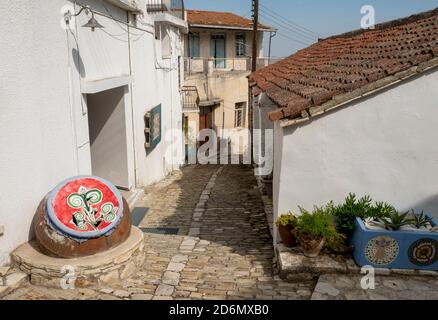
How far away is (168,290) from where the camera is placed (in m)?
5.68

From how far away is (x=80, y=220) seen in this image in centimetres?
566

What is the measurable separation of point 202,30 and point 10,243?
966 inches

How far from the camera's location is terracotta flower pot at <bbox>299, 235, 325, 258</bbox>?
19.5ft

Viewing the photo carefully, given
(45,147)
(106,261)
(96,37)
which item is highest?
(96,37)

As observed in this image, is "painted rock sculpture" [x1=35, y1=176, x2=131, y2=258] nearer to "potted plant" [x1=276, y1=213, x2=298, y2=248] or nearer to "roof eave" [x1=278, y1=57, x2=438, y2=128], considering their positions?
"potted plant" [x1=276, y1=213, x2=298, y2=248]

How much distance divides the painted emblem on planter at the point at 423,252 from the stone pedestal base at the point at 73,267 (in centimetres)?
412

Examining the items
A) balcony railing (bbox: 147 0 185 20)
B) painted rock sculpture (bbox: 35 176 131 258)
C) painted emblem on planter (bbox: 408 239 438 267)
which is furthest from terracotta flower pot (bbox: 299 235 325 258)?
balcony railing (bbox: 147 0 185 20)

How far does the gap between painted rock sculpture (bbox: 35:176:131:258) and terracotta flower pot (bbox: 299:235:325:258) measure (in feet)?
8.99

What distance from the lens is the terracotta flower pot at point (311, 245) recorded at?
19.5ft

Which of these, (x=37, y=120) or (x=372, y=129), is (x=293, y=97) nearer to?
(x=372, y=129)

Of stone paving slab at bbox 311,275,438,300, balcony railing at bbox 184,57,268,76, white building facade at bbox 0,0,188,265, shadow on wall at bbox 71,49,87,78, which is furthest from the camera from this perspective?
balcony railing at bbox 184,57,268,76

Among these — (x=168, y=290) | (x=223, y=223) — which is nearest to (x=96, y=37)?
(x=223, y=223)

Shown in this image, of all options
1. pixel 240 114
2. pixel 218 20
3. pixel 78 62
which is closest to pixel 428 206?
pixel 78 62

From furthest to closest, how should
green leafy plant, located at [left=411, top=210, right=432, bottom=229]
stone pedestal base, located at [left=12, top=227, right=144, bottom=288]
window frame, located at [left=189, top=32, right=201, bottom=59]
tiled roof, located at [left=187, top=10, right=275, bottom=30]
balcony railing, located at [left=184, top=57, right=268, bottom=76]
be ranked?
window frame, located at [left=189, top=32, right=201, bottom=59] → tiled roof, located at [left=187, top=10, right=275, bottom=30] → balcony railing, located at [left=184, top=57, right=268, bottom=76] → green leafy plant, located at [left=411, top=210, right=432, bottom=229] → stone pedestal base, located at [left=12, top=227, right=144, bottom=288]
